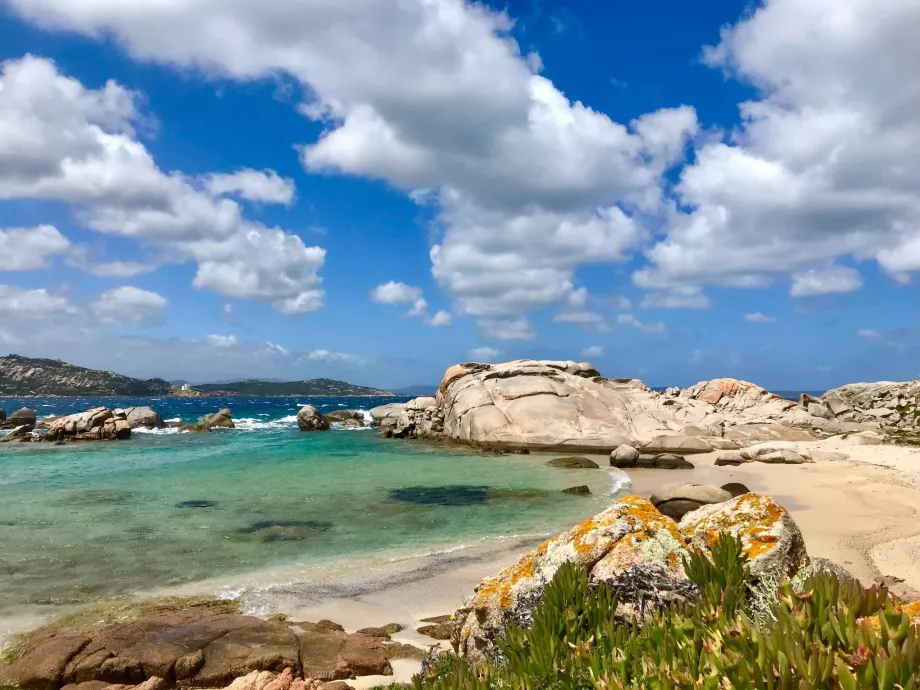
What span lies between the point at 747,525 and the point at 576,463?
23.5 metres

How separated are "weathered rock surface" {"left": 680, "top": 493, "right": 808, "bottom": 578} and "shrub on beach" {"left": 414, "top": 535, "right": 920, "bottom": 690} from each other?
1.11 ft

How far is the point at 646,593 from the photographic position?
5965mm

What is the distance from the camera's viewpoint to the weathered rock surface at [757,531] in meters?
5.80

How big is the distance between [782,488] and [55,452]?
43.7m

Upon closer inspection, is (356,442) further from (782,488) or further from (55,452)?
(782,488)

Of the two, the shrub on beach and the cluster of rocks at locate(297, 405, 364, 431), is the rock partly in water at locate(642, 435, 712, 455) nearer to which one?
the shrub on beach

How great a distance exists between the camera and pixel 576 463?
29344mm

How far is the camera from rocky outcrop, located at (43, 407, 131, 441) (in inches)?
1869

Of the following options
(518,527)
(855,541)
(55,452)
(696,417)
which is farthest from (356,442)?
(855,541)

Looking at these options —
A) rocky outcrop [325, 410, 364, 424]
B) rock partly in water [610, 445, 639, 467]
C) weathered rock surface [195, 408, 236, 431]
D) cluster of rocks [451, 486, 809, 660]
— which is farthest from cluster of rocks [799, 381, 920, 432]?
weathered rock surface [195, 408, 236, 431]

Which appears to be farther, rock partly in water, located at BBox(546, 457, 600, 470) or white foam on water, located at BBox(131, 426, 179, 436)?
white foam on water, located at BBox(131, 426, 179, 436)

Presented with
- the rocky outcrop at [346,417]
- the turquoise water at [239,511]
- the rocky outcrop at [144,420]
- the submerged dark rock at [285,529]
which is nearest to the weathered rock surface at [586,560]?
the turquoise water at [239,511]

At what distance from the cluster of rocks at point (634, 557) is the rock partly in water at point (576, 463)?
22.1 meters

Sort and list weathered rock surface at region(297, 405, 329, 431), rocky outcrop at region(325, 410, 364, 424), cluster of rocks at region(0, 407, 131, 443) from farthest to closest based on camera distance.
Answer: rocky outcrop at region(325, 410, 364, 424)
weathered rock surface at region(297, 405, 329, 431)
cluster of rocks at region(0, 407, 131, 443)
